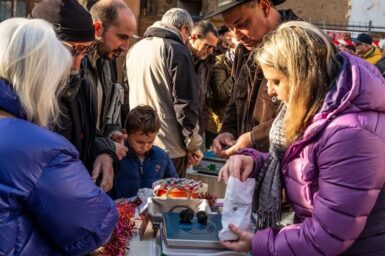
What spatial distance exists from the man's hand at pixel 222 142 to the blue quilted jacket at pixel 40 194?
135 centimetres

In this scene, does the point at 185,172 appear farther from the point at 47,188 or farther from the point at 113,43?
the point at 47,188

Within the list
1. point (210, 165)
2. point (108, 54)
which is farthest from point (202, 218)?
point (210, 165)

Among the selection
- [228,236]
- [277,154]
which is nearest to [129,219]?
[228,236]

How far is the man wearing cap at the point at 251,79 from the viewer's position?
8.63 ft

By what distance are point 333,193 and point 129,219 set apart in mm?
1034

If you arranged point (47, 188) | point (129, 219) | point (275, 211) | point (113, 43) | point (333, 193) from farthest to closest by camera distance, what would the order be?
point (113, 43) < point (129, 219) < point (275, 211) < point (333, 193) < point (47, 188)

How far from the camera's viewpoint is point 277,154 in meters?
1.96

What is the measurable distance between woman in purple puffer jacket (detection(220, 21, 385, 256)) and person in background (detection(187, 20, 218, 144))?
335 centimetres

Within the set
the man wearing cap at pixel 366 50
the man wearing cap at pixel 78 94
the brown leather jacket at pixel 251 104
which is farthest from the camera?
the man wearing cap at pixel 366 50

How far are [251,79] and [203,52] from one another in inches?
101

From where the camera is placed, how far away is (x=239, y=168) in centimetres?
197

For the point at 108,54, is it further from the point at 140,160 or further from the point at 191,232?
the point at 191,232

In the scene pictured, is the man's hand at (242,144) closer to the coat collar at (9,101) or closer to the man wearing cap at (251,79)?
the man wearing cap at (251,79)

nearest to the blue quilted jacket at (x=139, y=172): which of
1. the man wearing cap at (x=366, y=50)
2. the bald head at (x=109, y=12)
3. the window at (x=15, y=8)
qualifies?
the bald head at (x=109, y=12)
